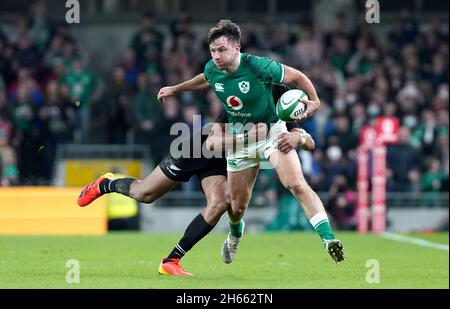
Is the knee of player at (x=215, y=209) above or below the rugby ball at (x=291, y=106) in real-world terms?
below

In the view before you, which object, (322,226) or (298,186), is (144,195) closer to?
(298,186)

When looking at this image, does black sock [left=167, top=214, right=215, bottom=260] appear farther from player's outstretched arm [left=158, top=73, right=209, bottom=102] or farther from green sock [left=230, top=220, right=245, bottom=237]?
player's outstretched arm [left=158, top=73, right=209, bottom=102]

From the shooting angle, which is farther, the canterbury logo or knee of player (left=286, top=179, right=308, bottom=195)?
the canterbury logo

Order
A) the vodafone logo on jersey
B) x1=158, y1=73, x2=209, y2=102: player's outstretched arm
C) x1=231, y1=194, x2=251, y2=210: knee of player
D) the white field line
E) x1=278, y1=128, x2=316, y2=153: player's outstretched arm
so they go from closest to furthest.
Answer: x1=278, y1=128, x2=316, y2=153: player's outstretched arm < the vodafone logo on jersey < x1=231, y1=194, x2=251, y2=210: knee of player < x1=158, y1=73, x2=209, y2=102: player's outstretched arm < the white field line

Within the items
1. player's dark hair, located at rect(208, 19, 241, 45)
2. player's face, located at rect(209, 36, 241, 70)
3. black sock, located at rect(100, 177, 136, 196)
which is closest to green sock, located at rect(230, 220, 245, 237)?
black sock, located at rect(100, 177, 136, 196)

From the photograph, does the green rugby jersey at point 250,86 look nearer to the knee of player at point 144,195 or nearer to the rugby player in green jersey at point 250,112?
the rugby player in green jersey at point 250,112

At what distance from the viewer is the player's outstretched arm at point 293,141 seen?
393 inches

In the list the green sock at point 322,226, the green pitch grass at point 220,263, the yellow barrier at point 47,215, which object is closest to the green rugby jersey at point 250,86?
the green sock at point 322,226

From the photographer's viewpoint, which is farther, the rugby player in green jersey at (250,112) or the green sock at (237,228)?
the green sock at (237,228)

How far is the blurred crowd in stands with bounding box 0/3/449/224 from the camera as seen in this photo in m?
20.9

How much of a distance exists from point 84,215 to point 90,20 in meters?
7.73

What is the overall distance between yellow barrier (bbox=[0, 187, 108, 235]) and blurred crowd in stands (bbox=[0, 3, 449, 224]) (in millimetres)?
1456

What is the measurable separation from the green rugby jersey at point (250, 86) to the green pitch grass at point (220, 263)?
4.85 ft

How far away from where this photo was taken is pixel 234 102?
10.2 metres
